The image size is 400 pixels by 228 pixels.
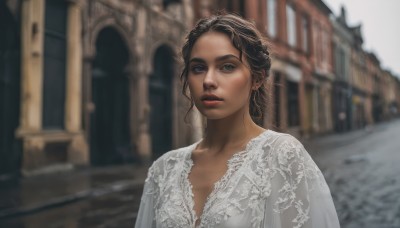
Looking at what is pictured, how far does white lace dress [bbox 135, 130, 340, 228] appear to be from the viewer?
1364 mm

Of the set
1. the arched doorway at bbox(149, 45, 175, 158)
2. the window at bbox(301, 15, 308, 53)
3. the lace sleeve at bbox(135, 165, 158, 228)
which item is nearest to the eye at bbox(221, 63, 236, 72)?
the lace sleeve at bbox(135, 165, 158, 228)

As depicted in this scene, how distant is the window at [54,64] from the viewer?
961 cm

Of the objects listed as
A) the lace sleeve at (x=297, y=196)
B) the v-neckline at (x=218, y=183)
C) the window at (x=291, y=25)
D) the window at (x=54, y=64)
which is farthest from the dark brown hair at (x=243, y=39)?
the window at (x=291, y=25)

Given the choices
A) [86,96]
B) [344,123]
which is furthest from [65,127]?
[344,123]

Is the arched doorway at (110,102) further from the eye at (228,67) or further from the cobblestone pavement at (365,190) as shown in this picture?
the eye at (228,67)

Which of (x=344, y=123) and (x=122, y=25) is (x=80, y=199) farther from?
(x=344, y=123)

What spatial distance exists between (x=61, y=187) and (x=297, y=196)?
699cm

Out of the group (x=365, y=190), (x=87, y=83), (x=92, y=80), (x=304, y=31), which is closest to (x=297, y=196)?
(x=365, y=190)

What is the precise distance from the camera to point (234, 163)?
1543 mm

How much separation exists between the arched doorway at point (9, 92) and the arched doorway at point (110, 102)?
264 centimetres

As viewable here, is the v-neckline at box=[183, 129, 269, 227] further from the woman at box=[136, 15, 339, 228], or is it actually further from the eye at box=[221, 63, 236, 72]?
the eye at box=[221, 63, 236, 72]

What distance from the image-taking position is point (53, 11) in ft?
32.7

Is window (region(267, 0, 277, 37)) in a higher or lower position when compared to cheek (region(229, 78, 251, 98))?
higher

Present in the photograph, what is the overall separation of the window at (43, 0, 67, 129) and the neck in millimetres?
8739
